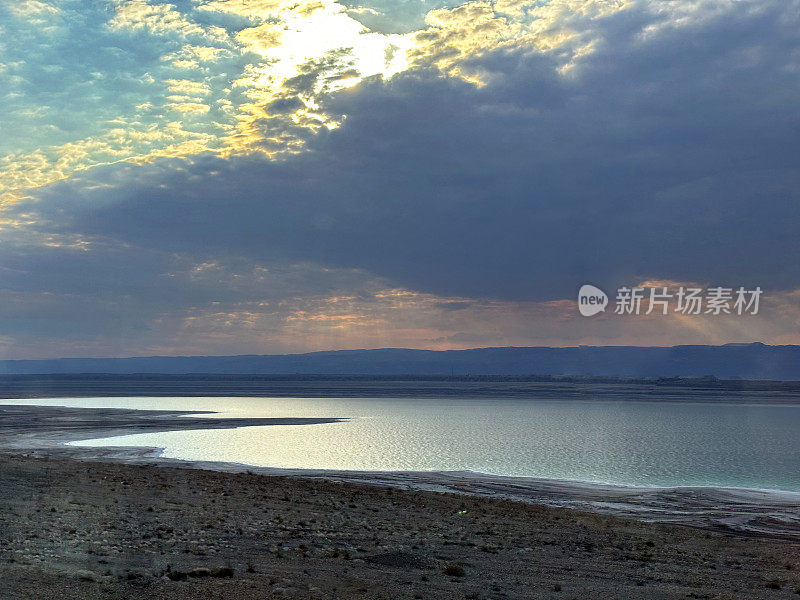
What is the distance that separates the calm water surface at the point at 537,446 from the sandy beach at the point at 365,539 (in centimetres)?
1261

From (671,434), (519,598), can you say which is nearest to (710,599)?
(519,598)

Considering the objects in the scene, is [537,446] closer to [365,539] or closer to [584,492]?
[584,492]

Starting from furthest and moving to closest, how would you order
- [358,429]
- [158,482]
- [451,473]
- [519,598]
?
[358,429] → [451,473] → [158,482] → [519,598]

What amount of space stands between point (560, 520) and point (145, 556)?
17.8 meters

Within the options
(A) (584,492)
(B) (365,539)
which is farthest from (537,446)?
(B) (365,539)

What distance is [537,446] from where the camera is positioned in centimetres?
7269

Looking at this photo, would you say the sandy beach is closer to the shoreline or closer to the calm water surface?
the shoreline

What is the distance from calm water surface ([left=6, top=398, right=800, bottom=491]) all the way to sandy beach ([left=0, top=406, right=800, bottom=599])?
496 inches

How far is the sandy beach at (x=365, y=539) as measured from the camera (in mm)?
17812

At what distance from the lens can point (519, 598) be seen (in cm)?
1780

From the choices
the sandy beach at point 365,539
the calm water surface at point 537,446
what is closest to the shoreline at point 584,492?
the sandy beach at point 365,539

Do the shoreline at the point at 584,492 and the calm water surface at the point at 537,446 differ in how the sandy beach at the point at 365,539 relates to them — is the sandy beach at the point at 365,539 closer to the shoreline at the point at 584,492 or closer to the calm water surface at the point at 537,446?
the shoreline at the point at 584,492

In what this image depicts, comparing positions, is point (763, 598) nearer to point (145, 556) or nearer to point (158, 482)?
point (145, 556)

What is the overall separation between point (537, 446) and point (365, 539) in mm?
51151
